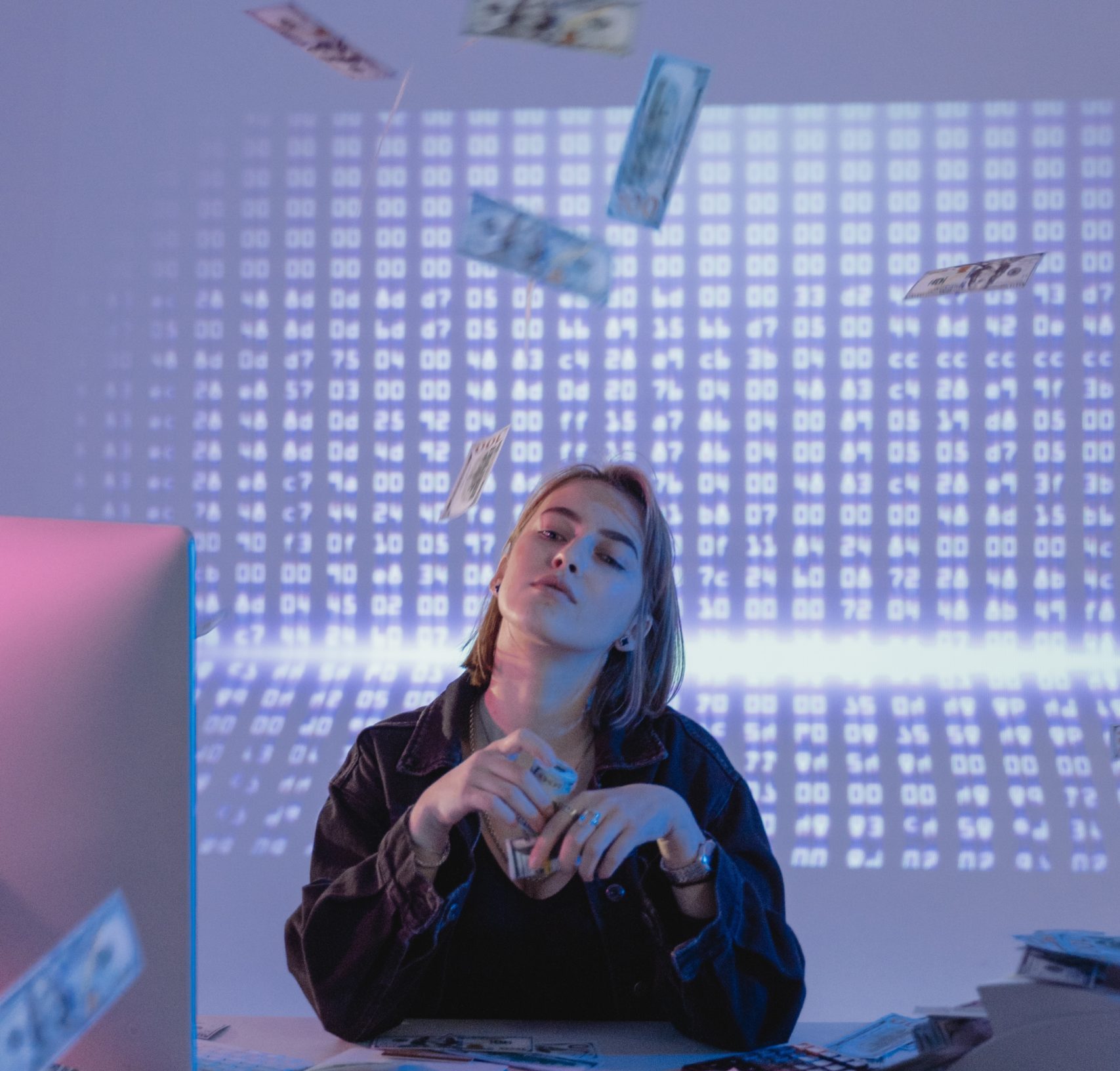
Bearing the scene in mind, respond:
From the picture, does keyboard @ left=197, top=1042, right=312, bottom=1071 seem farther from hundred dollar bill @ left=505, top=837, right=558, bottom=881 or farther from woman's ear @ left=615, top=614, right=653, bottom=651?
woman's ear @ left=615, top=614, right=653, bottom=651

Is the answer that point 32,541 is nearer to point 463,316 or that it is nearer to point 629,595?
point 629,595

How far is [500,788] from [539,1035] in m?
0.24

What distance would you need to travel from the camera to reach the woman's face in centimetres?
127

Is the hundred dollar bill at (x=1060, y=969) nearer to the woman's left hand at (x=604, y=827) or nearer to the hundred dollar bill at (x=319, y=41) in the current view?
the woman's left hand at (x=604, y=827)

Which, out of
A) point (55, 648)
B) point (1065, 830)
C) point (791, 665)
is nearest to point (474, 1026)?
point (55, 648)

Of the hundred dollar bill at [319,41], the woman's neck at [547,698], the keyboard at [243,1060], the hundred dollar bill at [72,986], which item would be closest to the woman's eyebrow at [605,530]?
the woman's neck at [547,698]

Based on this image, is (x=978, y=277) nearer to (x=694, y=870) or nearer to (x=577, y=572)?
(x=577, y=572)

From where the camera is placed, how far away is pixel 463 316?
14.3ft

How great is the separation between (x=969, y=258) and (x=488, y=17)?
2.33 m

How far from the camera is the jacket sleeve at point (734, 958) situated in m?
1.10

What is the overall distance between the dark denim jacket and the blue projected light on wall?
2945 mm

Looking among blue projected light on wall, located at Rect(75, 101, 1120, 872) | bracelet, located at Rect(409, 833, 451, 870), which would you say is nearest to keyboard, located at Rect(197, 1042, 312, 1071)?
bracelet, located at Rect(409, 833, 451, 870)

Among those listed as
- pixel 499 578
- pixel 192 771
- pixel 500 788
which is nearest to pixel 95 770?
pixel 192 771

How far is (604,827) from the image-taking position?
104cm
